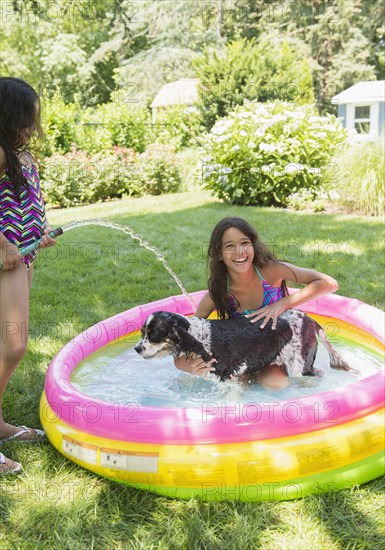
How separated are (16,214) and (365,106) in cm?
1763

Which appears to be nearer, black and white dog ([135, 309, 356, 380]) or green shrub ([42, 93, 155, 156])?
black and white dog ([135, 309, 356, 380])

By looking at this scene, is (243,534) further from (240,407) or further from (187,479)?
(240,407)

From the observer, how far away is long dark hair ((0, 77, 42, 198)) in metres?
2.67

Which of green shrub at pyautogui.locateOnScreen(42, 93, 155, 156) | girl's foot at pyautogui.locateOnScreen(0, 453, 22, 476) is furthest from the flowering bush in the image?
girl's foot at pyautogui.locateOnScreen(0, 453, 22, 476)

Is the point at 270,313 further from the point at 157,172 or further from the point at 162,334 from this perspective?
the point at 157,172

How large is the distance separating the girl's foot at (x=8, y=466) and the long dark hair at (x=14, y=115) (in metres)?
1.41

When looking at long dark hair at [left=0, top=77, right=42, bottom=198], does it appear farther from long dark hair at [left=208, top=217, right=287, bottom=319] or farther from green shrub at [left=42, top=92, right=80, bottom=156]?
green shrub at [left=42, top=92, right=80, bottom=156]

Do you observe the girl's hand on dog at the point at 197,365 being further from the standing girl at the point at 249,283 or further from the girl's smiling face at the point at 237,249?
the girl's smiling face at the point at 237,249

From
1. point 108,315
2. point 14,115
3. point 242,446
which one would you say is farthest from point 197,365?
point 108,315

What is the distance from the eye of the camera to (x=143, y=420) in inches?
102

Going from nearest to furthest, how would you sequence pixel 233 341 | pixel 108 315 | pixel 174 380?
pixel 233 341 < pixel 174 380 < pixel 108 315

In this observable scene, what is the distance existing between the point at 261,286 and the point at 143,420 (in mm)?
1310

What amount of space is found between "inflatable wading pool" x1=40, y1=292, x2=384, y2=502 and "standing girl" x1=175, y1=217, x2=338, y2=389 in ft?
2.26

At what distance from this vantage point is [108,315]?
4977mm
